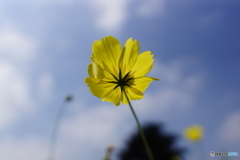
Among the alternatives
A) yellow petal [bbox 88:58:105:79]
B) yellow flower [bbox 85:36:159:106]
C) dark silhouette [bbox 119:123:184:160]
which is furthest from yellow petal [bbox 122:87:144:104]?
dark silhouette [bbox 119:123:184:160]

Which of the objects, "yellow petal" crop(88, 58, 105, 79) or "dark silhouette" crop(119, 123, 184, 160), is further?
"dark silhouette" crop(119, 123, 184, 160)

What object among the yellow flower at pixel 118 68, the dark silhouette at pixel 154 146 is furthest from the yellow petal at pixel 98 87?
the dark silhouette at pixel 154 146

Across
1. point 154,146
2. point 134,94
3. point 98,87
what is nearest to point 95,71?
point 98,87

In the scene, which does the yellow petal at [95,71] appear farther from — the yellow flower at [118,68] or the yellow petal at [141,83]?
the yellow petal at [141,83]

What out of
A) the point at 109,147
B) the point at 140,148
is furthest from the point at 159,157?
the point at 109,147

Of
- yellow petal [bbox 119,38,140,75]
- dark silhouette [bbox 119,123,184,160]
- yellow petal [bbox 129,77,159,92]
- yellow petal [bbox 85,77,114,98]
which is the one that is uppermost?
dark silhouette [bbox 119,123,184,160]

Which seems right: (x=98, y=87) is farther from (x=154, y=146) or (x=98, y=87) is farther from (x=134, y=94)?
(x=154, y=146)

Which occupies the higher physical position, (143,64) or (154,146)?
(154,146)

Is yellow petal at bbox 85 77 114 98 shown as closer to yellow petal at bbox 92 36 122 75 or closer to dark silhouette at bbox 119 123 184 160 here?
yellow petal at bbox 92 36 122 75
